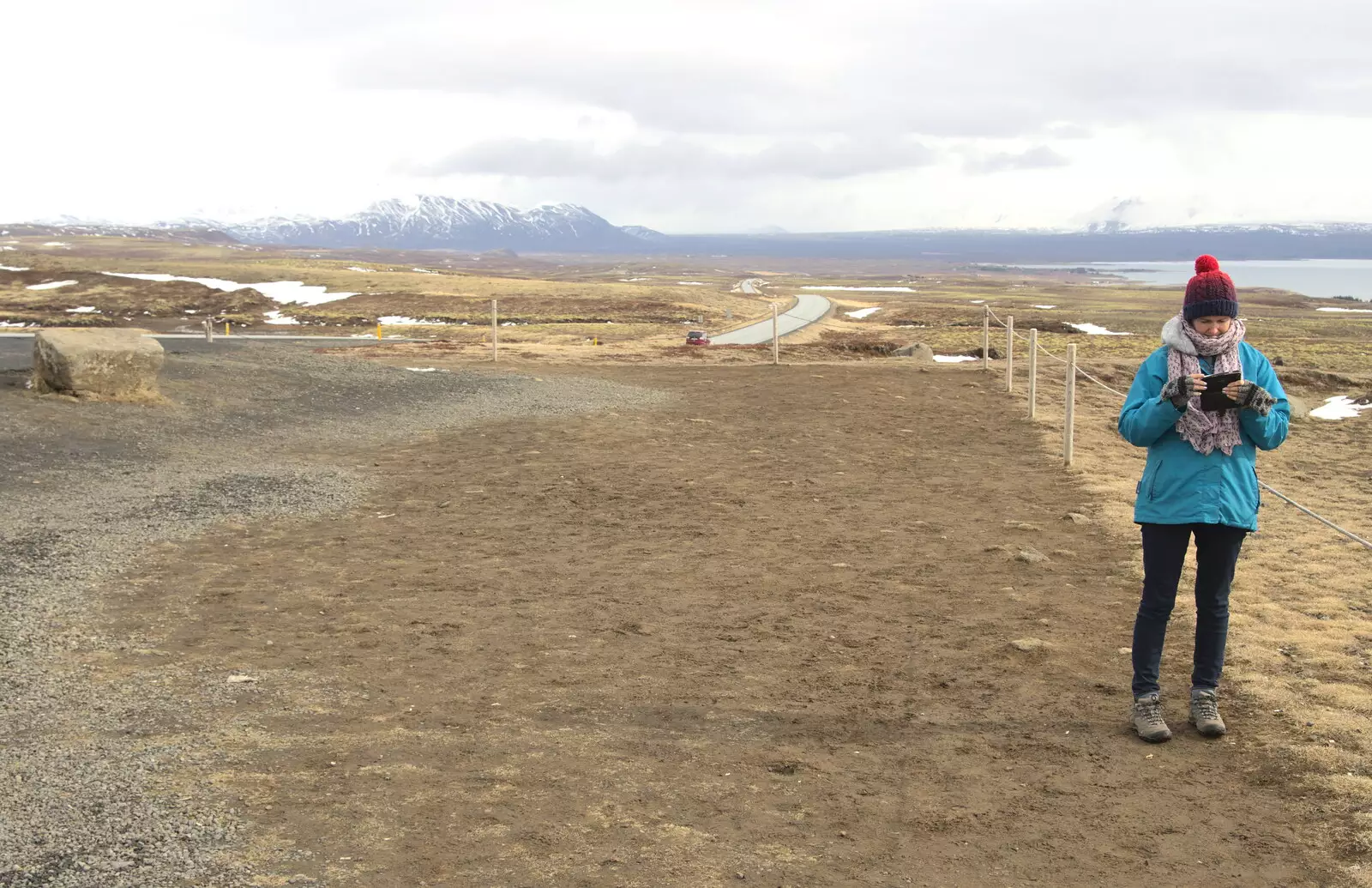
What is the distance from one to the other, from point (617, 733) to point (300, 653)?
2115 millimetres

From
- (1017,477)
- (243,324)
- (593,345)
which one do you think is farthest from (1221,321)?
(243,324)

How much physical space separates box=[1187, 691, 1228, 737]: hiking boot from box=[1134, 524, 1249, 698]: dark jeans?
0.17 feet

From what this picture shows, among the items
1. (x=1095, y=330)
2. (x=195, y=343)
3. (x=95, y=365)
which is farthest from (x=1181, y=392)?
(x=1095, y=330)

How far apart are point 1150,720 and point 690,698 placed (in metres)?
2.15

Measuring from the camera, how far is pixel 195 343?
2806 centimetres

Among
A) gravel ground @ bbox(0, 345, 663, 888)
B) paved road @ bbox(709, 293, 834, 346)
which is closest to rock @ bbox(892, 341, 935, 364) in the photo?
paved road @ bbox(709, 293, 834, 346)

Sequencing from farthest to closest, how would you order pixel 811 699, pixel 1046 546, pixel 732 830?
pixel 1046 546, pixel 811 699, pixel 732 830

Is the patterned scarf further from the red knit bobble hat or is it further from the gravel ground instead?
the gravel ground

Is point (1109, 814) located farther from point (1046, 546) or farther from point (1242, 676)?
point (1046, 546)

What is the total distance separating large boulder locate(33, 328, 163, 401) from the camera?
1481 cm

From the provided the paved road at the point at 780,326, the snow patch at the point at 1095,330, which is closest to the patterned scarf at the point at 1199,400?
the paved road at the point at 780,326

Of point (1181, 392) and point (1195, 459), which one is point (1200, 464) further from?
point (1181, 392)

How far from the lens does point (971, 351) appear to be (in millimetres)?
38094

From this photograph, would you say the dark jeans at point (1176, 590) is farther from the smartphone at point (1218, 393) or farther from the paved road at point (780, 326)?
the paved road at point (780, 326)
